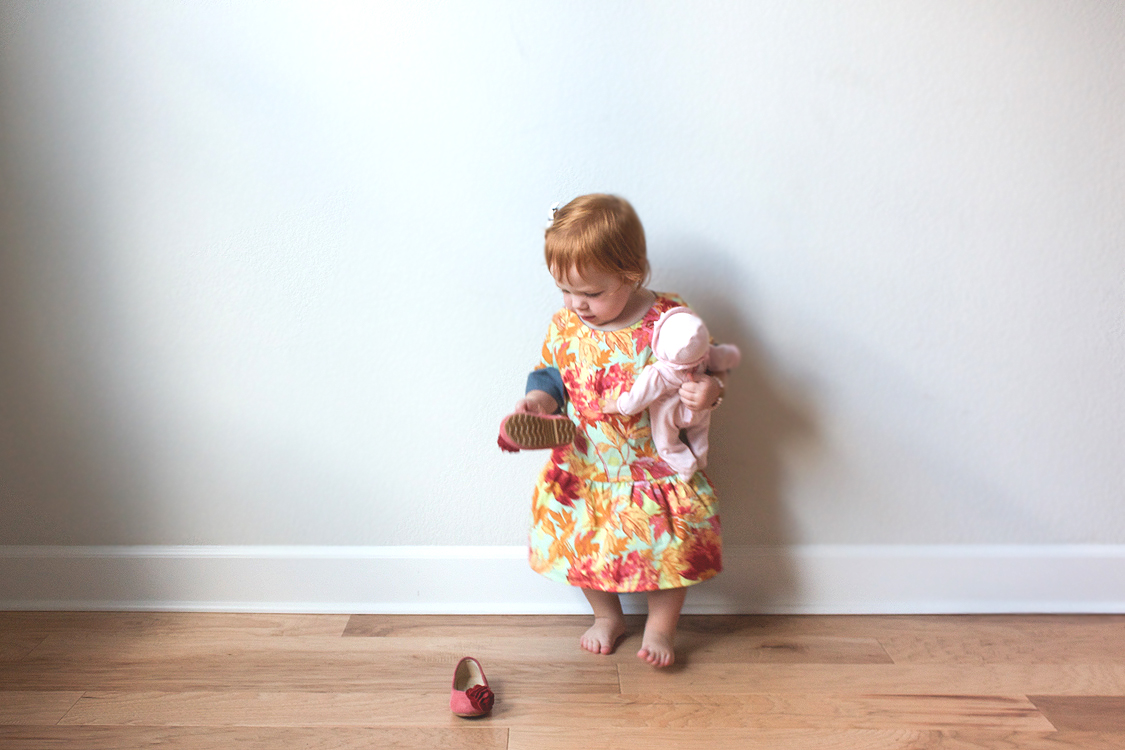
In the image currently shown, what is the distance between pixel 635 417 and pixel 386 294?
1.66 feet

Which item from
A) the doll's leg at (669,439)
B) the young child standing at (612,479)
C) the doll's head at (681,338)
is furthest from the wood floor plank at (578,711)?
the doll's head at (681,338)

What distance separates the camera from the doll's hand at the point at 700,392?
45.3 inches

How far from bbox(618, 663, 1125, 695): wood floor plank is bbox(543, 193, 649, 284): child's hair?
0.64 m

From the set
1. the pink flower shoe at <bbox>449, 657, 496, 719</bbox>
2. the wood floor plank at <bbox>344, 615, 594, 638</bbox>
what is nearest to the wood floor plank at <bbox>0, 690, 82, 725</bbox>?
the wood floor plank at <bbox>344, 615, 594, 638</bbox>

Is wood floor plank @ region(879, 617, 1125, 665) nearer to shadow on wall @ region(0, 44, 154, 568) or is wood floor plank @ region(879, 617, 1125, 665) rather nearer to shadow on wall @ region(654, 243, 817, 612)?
shadow on wall @ region(654, 243, 817, 612)

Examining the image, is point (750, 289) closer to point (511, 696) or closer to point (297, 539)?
point (511, 696)

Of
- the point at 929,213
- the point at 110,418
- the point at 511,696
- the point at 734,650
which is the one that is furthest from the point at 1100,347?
the point at 110,418

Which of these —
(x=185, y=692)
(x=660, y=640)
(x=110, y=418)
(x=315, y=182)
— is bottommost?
(x=185, y=692)

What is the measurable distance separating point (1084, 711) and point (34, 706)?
1570mm

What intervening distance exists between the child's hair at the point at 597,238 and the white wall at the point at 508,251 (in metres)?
0.18

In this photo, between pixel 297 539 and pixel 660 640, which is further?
pixel 297 539

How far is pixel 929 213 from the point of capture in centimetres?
133

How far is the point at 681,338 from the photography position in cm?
111

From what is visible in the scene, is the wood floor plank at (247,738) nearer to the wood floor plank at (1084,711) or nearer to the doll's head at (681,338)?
the doll's head at (681,338)
